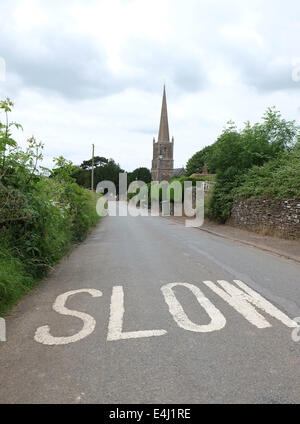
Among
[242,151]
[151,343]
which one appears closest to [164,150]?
[242,151]

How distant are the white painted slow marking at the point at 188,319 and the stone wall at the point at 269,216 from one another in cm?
929

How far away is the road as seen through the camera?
259 cm

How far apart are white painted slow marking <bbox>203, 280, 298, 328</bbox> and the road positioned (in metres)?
0.03

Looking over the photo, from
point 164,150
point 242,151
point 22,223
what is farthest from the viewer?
point 164,150

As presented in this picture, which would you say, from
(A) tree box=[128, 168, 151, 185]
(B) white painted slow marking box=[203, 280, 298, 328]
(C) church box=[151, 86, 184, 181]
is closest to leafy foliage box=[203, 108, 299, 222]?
(B) white painted slow marking box=[203, 280, 298, 328]

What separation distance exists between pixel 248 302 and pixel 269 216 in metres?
11.2

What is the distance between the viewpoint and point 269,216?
49.3 feet

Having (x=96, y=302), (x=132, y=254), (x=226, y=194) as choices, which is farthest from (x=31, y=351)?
(x=226, y=194)

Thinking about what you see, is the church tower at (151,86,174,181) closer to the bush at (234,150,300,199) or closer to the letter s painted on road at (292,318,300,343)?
the bush at (234,150,300,199)

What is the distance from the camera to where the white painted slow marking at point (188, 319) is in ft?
12.6

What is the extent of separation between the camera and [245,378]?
2.75m

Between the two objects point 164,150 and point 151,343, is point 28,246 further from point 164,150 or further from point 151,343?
point 164,150

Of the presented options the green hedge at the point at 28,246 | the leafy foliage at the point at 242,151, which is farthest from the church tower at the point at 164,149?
the green hedge at the point at 28,246

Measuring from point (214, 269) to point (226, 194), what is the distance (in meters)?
13.7
